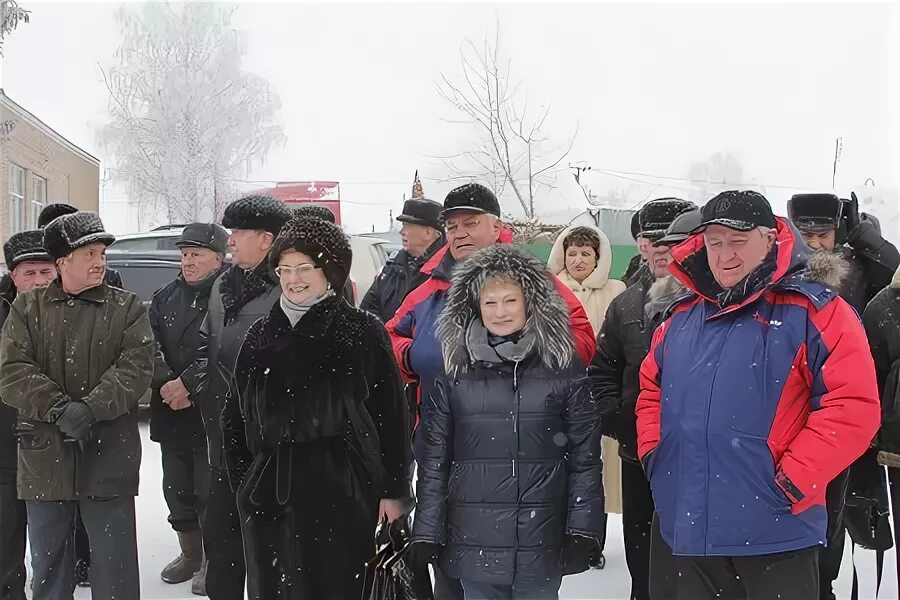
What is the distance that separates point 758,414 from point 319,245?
1.65m

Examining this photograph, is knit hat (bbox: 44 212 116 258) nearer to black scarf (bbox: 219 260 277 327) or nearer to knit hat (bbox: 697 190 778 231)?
black scarf (bbox: 219 260 277 327)

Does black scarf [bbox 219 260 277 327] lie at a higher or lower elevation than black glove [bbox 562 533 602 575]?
higher

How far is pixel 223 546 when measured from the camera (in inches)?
148

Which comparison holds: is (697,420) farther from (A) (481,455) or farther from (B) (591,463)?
(A) (481,455)

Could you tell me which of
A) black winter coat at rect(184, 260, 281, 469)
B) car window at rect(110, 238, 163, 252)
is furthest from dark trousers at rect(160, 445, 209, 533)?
car window at rect(110, 238, 163, 252)

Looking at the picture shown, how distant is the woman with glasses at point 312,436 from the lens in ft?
10.2

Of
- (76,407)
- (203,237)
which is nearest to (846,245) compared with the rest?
(203,237)

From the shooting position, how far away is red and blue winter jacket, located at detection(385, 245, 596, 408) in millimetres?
3422

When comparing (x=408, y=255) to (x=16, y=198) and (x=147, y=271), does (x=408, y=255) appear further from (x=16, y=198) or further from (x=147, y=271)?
(x=16, y=198)

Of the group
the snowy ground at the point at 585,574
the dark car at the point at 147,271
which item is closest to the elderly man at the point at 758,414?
the snowy ground at the point at 585,574

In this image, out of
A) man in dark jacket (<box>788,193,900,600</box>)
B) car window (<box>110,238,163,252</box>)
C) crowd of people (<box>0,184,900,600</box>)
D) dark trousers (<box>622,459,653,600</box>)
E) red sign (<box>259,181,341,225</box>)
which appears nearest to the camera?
crowd of people (<box>0,184,900,600</box>)

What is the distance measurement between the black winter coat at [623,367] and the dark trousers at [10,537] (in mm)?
2913

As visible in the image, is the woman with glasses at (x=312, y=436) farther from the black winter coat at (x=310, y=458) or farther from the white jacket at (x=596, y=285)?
the white jacket at (x=596, y=285)

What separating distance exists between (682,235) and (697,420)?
3.07 feet
